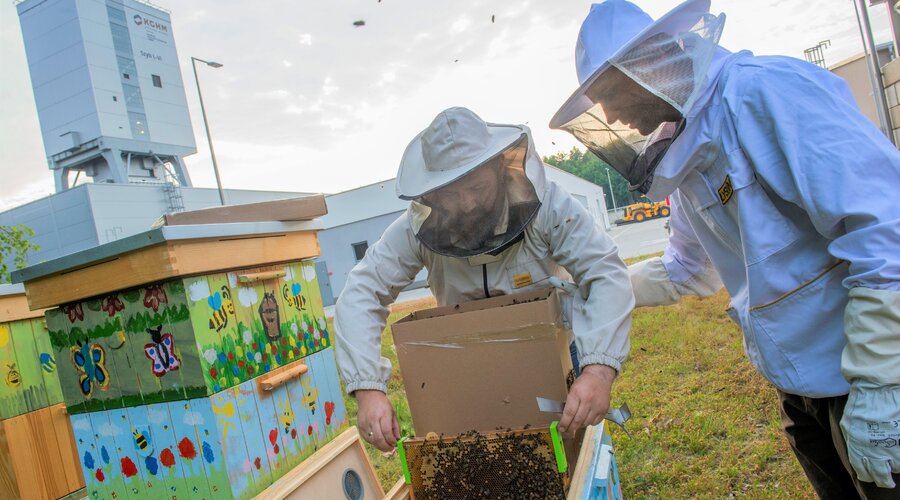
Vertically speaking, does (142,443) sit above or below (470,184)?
below

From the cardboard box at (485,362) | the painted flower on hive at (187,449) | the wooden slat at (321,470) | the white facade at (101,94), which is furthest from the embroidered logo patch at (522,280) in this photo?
the white facade at (101,94)

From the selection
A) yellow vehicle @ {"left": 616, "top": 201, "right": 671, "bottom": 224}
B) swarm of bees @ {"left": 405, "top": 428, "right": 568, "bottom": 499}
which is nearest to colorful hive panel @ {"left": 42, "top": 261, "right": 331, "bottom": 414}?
swarm of bees @ {"left": 405, "top": 428, "right": 568, "bottom": 499}

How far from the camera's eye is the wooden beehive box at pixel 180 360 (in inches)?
72.6

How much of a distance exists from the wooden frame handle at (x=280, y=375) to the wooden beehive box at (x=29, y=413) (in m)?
1.73

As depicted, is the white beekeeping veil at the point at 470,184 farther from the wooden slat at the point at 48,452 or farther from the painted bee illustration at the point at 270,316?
the wooden slat at the point at 48,452

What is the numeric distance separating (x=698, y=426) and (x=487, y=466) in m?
2.29

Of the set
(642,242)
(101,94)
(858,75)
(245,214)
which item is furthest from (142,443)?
(101,94)

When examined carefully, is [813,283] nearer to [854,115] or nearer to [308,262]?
[854,115]

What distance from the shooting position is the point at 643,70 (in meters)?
1.41

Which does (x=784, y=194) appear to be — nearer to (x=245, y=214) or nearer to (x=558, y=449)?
(x=558, y=449)

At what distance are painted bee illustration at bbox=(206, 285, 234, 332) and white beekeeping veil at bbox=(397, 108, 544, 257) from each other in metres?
0.75

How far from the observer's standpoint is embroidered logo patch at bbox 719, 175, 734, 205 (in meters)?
1.35

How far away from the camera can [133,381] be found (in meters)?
1.97

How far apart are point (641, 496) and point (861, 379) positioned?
1.86 meters
